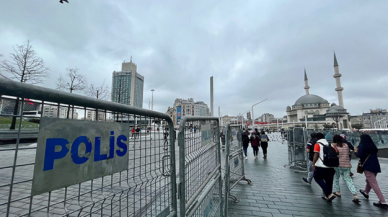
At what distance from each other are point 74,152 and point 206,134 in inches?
79.9

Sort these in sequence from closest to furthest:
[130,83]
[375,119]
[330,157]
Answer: [330,157] → [130,83] → [375,119]

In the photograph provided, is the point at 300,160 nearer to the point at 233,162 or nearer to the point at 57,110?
the point at 233,162

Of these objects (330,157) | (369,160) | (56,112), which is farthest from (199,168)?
(369,160)

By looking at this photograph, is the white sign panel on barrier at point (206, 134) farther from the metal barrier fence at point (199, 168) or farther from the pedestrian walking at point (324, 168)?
the pedestrian walking at point (324, 168)

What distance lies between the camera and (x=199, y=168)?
263cm

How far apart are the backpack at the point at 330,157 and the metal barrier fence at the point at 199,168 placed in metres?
2.97

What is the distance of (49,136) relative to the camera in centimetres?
96

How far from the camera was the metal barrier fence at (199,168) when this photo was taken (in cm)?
198

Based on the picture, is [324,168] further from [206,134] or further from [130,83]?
[130,83]

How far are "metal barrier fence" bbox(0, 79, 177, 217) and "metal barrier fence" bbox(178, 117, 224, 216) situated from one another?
0.46 feet

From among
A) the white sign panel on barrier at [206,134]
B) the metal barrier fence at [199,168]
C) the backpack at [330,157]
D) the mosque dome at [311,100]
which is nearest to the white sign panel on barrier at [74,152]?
the metal barrier fence at [199,168]

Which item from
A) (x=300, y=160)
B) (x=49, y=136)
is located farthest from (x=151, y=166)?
(x=300, y=160)

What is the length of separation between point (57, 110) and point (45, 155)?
0.26m

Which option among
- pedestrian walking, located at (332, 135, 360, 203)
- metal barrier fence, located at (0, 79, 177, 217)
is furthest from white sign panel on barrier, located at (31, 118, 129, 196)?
pedestrian walking, located at (332, 135, 360, 203)
